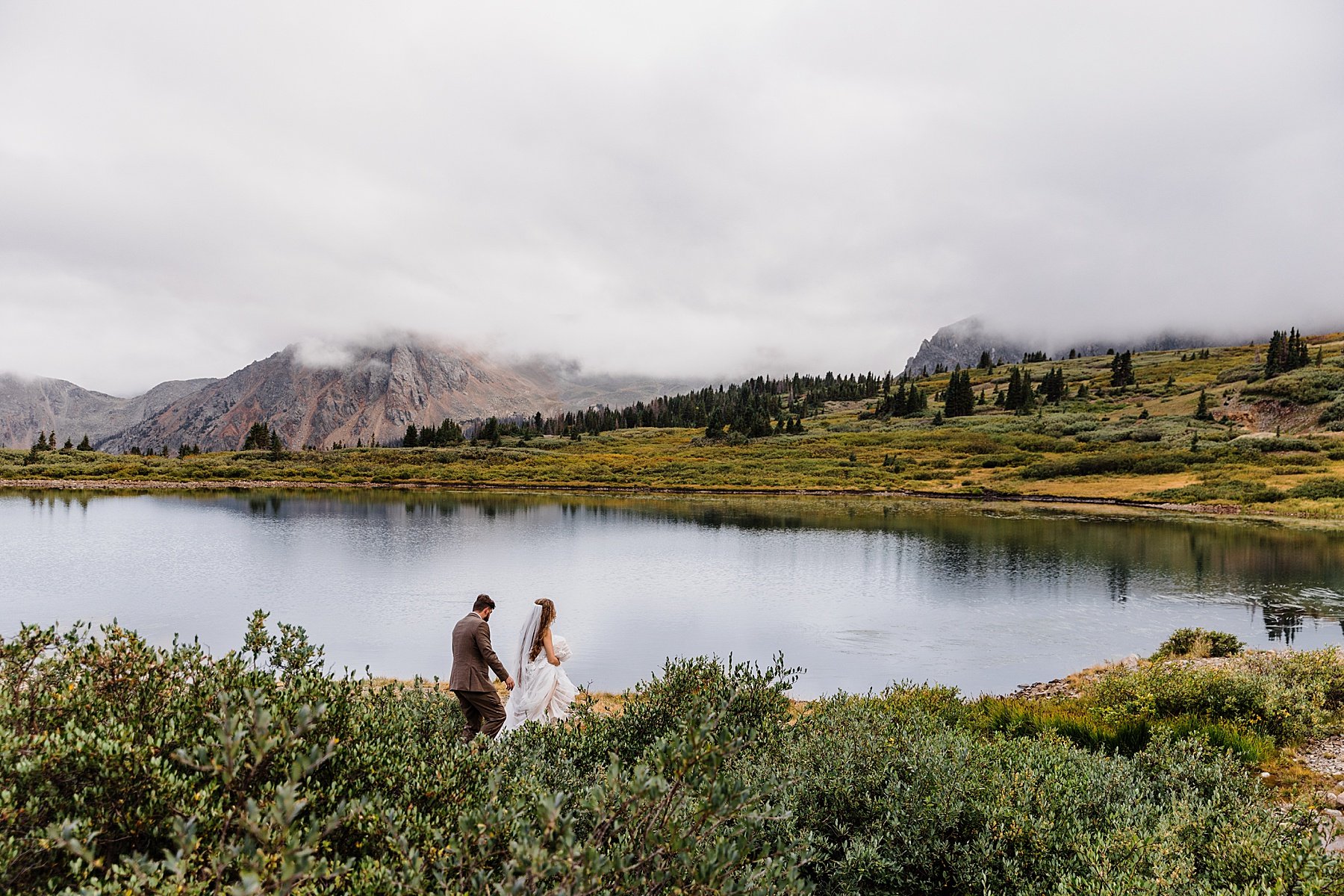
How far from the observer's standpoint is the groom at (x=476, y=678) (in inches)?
432

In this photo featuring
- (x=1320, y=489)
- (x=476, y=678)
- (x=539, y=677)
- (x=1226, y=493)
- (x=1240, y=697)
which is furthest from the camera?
(x=1226, y=493)

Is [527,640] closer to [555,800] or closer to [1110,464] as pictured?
[555,800]

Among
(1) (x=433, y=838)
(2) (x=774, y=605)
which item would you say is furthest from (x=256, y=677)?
(2) (x=774, y=605)

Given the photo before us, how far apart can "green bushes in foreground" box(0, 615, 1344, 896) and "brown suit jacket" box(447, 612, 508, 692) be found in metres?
2.14

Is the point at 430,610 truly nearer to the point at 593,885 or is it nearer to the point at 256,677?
the point at 256,677

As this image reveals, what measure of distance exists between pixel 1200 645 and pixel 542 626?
17.3 m

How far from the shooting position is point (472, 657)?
11078mm

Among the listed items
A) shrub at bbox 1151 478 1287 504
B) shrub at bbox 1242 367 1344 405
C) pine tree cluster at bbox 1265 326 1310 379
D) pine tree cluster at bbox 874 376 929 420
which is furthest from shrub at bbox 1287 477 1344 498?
pine tree cluster at bbox 874 376 929 420

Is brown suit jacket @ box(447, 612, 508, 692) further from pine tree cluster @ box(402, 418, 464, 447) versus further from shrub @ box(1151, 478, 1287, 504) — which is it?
pine tree cluster @ box(402, 418, 464, 447)

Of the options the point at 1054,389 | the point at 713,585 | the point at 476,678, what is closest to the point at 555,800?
the point at 476,678

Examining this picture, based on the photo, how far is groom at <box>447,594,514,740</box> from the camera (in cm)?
1097

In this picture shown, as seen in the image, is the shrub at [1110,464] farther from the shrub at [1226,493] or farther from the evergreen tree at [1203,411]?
the evergreen tree at [1203,411]

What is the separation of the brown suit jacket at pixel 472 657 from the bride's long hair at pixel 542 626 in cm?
127

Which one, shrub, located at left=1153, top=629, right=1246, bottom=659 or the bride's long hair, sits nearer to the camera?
the bride's long hair
